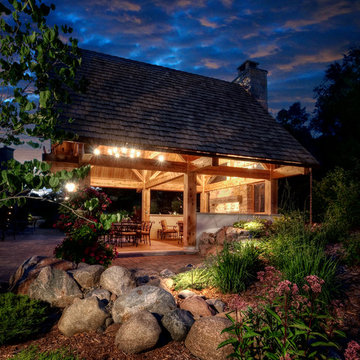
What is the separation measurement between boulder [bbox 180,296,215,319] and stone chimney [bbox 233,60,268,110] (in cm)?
1130

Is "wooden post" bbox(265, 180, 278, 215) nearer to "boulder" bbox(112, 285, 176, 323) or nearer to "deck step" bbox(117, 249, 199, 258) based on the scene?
"deck step" bbox(117, 249, 199, 258)

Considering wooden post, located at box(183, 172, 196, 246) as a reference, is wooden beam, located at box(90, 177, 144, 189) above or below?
above

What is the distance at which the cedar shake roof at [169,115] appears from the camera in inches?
313

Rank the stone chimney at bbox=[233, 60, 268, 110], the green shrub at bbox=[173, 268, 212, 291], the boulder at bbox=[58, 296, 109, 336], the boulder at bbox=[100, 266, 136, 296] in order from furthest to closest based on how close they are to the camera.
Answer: the stone chimney at bbox=[233, 60, 268, 110]
the green shrub at bbox=[173, 268, 212, 291]
the boulder at bbox=[100, 266, 136, 296]
the boulder at bbox=[58, 296, 109, 336]

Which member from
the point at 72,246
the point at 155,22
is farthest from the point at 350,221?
the point at 155,22

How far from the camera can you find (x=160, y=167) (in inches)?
347

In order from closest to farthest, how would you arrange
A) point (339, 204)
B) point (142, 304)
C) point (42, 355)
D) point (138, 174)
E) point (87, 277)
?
point (42, 355), point (142, 304), point (87, 277), point (339, 204), point (138, 174)

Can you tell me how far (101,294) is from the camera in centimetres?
384

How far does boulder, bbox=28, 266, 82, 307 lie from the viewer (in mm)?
3752

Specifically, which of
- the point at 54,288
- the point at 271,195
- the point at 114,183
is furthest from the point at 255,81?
the point at 54,288

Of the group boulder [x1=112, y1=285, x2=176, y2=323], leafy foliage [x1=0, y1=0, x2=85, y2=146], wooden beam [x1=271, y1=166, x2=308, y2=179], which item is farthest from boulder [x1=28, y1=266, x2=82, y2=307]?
wooden beam [x1=271, y1=166, x2=308, y2=179]

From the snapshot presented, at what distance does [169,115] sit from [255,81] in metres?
6.08

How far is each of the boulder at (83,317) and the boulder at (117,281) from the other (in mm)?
659

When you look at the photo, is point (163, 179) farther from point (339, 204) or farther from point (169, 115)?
point (339, 204)
